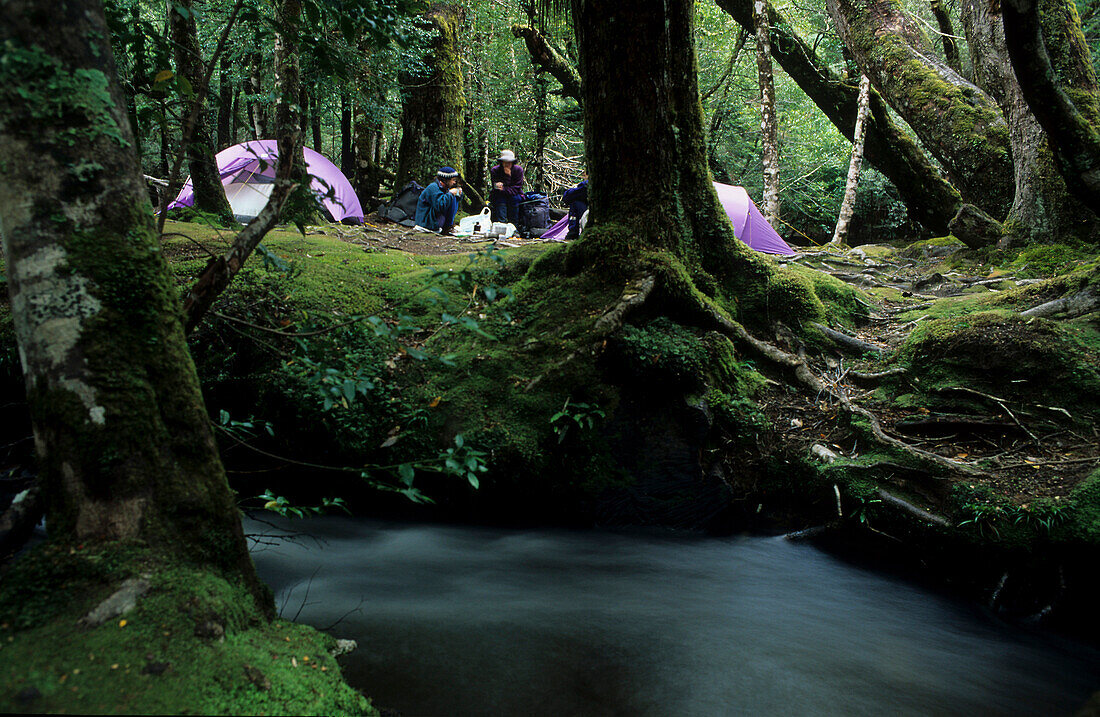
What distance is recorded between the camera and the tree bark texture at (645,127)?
4.81 m

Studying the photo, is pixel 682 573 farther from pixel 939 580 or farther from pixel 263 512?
pixel 263 512

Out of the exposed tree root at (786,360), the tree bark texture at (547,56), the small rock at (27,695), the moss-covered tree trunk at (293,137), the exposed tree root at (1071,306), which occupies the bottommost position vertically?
the small rock at (27,695)

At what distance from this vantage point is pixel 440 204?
11016 millimetres

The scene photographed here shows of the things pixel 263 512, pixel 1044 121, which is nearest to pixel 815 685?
pixel 263 512

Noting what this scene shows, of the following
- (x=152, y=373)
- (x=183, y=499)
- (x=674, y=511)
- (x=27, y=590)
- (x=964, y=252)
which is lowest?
(x=674, y=511)

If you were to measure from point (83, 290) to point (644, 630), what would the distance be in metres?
3.00

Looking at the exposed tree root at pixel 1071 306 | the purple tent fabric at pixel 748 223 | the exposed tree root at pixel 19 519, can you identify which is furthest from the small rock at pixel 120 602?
the purple tent fabric at pixel 748 223

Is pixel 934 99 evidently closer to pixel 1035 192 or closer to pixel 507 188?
pixel 1035 192

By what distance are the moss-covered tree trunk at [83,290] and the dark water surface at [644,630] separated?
139 cm

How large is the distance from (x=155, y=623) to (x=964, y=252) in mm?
10171

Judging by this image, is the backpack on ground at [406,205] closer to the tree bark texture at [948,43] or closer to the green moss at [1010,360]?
the green moss at [1010,360]

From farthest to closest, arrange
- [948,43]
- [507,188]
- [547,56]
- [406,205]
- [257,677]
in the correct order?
[948,43] → [547,56] → [507,188] → [406,205] → [257,677]

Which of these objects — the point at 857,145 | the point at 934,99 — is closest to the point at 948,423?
the point at 934,99

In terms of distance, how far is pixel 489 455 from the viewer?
3.95m
